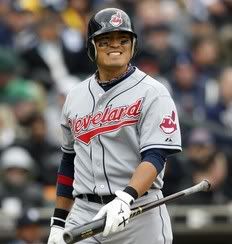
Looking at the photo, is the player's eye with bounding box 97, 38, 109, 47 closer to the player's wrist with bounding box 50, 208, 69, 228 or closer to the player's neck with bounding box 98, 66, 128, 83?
the player's neck with bounding box 98, 66, 128, 83

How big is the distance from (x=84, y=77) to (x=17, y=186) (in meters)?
2.87

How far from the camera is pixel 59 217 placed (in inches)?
244

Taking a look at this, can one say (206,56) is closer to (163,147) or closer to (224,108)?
(224,108)

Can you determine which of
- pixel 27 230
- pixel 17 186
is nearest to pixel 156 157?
pixel 27 230

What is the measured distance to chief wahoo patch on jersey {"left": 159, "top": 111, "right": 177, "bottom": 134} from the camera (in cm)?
574

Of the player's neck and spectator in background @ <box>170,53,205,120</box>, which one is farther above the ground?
spectator in background @ <box>170,53,205,120</box>

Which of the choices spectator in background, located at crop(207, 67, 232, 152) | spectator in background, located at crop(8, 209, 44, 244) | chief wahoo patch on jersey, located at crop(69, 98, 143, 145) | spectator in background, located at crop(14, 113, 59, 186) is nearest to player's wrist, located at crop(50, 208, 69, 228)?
chief wahoo patch on jersey, located at crop(69, 98, 143, 145)

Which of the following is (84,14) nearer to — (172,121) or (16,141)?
(16,141)

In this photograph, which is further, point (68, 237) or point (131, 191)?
point (131, 191)

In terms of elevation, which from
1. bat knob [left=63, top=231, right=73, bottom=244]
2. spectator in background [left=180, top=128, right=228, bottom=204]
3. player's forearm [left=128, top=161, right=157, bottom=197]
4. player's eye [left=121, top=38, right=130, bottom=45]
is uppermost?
spectator in background [left=180, top=128, right=228, bottom=204]

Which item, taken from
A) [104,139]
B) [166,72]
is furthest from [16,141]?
[104,139]

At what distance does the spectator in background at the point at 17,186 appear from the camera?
9.62 m

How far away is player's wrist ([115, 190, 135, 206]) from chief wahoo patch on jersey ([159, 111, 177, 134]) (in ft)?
1.48

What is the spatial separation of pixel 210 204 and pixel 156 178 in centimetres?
441
